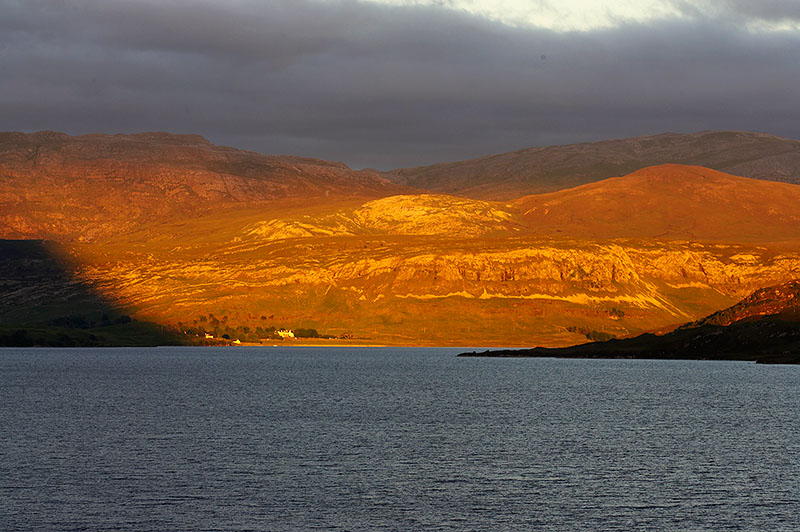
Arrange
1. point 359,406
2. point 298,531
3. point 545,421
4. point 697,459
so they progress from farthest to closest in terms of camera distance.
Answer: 1. point 359,406
2. point 545,421
3. point 697,459
4. point 298,531

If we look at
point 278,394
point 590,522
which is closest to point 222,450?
point 590,522

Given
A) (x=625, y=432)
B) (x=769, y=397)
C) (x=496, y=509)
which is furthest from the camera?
(x=769, y=397)

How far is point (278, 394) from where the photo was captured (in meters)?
167

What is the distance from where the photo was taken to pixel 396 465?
8438cm

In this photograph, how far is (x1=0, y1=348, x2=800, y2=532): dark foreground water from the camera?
63.7 metres

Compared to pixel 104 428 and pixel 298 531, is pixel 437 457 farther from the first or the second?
pixel 104 428

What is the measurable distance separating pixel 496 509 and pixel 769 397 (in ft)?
374

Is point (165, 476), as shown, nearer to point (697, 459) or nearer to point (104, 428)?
point (104, 428)

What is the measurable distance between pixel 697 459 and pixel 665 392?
92771 mm

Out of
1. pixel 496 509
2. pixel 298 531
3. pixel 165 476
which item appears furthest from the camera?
pixel 165 476

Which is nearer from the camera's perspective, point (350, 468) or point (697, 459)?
point (350, 468)

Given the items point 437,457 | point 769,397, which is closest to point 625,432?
point 437,457

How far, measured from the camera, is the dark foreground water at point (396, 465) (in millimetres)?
63688

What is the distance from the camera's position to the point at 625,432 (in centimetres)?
11088
